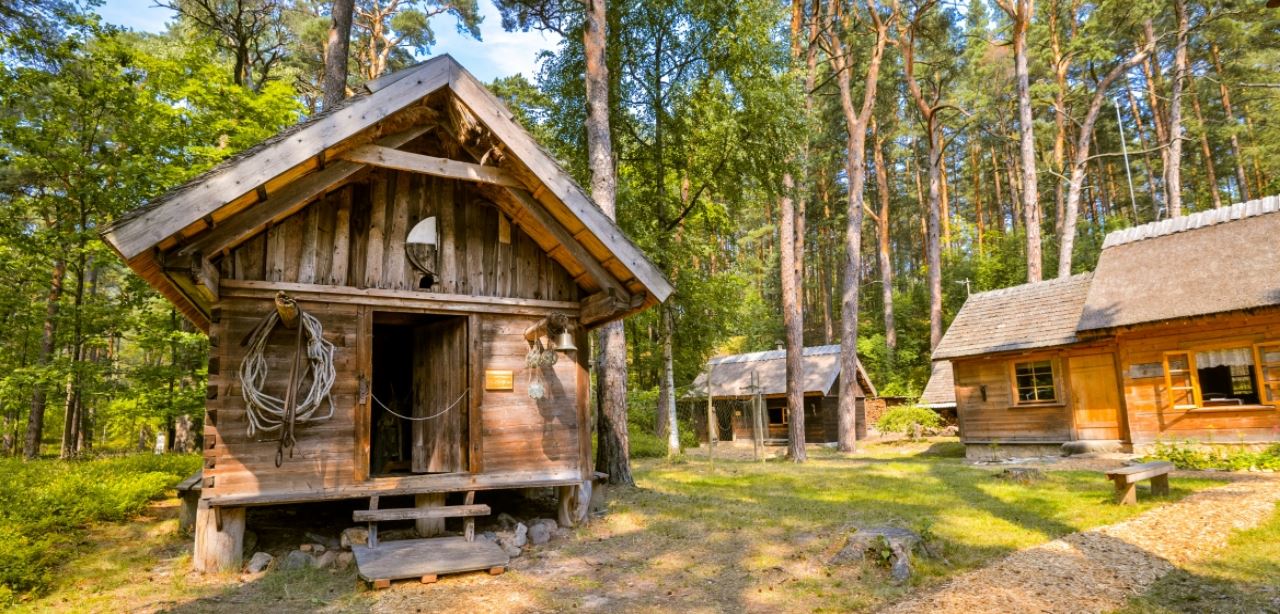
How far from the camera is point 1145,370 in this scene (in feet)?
53.3

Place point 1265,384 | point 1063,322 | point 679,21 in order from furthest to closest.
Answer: point 1063,322 < point 679,21 < point 1265,384

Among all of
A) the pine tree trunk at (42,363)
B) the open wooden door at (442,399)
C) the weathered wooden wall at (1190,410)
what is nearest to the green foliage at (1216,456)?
the weathered wooden wall at (1190,410)

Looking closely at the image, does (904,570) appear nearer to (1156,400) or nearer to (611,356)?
(611,356)

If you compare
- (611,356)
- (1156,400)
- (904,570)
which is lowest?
(904,570)

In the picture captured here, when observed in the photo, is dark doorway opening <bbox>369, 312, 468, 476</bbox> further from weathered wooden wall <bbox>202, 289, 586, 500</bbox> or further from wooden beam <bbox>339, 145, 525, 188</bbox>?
wooden beam <bbox>339, 145, 525, 188</bbox>

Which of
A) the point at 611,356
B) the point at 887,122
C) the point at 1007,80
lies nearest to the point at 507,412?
the point at 611,356

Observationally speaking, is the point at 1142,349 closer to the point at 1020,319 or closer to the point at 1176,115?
the point at 1020,319

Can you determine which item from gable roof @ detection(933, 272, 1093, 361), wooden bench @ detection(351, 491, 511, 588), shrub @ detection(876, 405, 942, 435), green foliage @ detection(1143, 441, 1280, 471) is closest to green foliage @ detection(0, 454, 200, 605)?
wooden bench @ detection(351, 491, 511, 588)

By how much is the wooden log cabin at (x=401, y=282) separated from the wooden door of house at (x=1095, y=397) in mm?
15264

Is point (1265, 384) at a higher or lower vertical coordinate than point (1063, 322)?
lower

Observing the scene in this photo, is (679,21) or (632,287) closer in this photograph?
(632,287)

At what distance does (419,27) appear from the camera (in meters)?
23.9

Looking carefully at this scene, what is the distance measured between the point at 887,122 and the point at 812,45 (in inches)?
682

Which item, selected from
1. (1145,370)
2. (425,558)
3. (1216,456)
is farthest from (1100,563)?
(1145,370)
